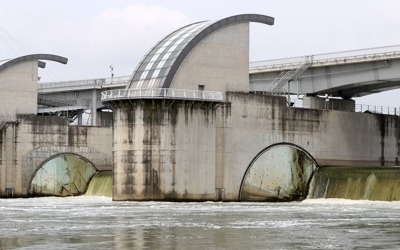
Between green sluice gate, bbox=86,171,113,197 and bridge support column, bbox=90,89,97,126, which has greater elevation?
bridge support column, bbox=90,89,97,126

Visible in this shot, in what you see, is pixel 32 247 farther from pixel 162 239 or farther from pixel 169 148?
pixel 169 148

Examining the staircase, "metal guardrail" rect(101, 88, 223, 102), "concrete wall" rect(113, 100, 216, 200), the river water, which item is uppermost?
the staircase

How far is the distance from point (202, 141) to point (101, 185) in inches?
707

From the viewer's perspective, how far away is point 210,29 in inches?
2862

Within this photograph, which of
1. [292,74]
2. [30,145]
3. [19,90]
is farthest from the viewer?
[19,90]

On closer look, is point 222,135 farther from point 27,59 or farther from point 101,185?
point 27,59

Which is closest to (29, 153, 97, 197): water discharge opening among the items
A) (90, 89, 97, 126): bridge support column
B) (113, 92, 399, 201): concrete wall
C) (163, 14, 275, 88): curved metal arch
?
(90, 89, 97, 126): bridge support column

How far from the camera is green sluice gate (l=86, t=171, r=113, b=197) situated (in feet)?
276

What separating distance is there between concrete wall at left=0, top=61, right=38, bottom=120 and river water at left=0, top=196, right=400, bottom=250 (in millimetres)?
34216

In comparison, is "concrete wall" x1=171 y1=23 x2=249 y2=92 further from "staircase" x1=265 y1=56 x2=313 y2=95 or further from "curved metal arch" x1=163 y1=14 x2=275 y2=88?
"staircase" x1=265 y1=56 x2=313 y2=95

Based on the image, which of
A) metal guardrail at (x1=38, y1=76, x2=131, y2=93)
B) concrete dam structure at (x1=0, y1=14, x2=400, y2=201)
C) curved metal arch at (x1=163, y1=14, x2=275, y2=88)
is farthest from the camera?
metal guardrail at (x1=38, y1=76, x2=131, y2=93)

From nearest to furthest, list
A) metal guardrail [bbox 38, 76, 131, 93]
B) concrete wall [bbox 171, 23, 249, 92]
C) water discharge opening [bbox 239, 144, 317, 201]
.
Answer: concrete wall [bbox 171, 23, 249, 92], water discharge opening [bbox 239, 144, 317, 201], metal guardrail [bbox 38, 76, 131, 93]

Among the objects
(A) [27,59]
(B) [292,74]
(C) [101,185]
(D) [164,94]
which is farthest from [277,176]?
(A) [27,59]

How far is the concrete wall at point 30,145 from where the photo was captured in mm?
87000
